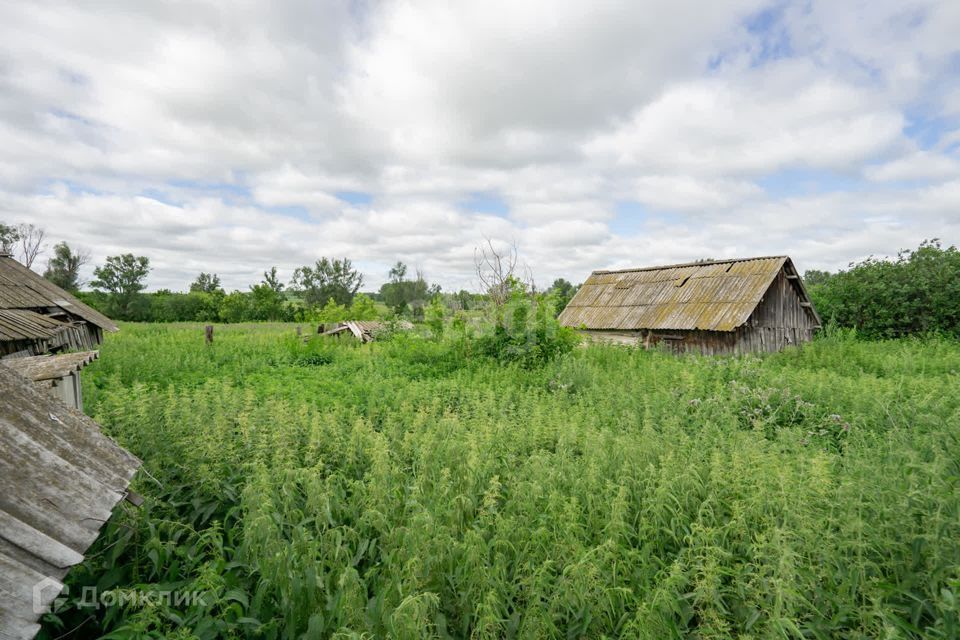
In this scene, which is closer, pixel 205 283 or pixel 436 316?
pixel 436 316

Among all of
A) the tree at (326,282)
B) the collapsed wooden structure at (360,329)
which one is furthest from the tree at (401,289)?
the collapsed wooden structure at (360,329)

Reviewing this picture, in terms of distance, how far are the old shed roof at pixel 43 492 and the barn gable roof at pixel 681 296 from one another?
1526 cm

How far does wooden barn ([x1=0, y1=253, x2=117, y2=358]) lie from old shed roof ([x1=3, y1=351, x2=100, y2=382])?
223 centimetres

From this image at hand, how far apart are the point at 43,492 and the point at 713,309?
18.1 metres

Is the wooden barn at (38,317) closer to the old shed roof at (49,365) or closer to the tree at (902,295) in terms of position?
the old shed roof at (49,365)

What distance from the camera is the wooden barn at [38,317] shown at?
579 cm

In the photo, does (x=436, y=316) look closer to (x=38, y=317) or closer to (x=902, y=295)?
(x=38, y=317)

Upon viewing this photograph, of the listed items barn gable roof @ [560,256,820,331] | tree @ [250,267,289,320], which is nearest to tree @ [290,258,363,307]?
tree @ [250,267,289,320]

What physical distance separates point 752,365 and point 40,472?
1047 cm

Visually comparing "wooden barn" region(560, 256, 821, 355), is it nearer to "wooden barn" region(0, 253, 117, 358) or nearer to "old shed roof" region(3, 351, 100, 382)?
"wooden barn" region(0, 253, 117, 358)

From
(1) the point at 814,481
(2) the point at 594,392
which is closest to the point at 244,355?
(2) the point at 594,392

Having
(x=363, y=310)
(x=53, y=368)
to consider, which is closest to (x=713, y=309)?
(x=53, y=368)

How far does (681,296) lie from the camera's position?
1842cm

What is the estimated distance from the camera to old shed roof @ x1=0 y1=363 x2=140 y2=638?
133cm
